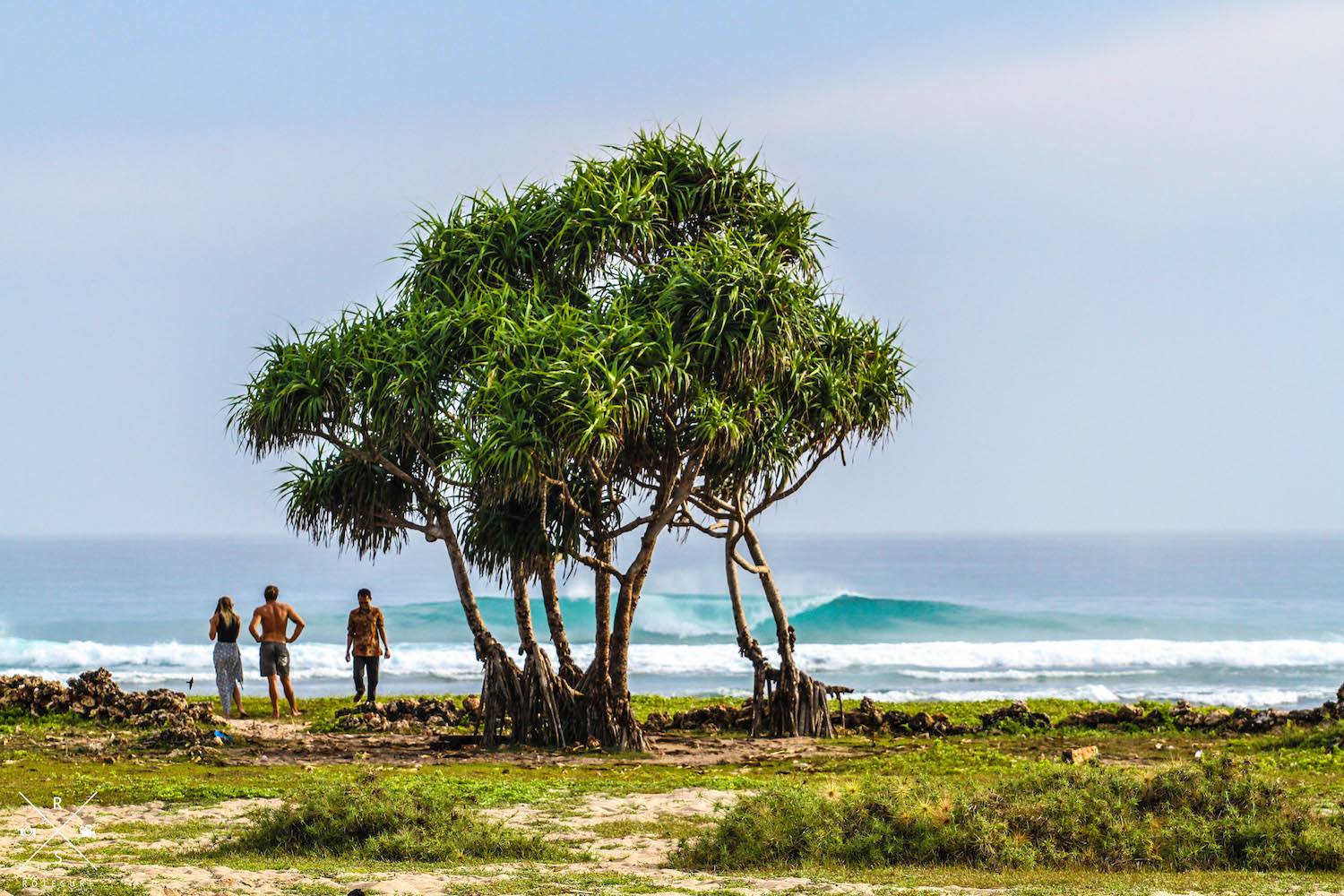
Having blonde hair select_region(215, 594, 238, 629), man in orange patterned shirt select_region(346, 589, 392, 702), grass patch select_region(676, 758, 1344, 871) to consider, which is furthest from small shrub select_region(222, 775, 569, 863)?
man in orange patterned shirt select_region(346, 589, 392, 702)

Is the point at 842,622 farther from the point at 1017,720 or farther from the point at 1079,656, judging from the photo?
the point at 1017,720

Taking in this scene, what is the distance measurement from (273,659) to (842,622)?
3349cm

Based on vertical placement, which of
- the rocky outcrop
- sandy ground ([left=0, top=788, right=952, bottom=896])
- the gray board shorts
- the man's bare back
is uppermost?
the man's bare back

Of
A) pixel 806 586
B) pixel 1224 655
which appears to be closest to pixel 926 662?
pixel 1224 655

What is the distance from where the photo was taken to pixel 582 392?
Result: 12.0 meters

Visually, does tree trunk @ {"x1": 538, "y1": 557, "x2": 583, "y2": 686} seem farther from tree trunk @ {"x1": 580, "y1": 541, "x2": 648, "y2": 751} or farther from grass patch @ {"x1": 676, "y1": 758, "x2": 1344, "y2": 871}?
grass patch @ {"x1": 676, "y1": 758, "x2": 1344, "y2": 871}

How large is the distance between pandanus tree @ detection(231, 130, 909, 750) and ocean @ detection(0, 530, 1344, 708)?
8.67ft

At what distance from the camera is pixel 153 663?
34250 mm

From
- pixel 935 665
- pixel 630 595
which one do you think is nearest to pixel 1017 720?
pixel 630 595

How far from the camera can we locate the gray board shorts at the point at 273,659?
53.1 feet

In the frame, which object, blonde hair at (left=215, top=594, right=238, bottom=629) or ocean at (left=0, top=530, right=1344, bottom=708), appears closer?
blonde hair at (left=215, top=594, right=238, bottom=629)

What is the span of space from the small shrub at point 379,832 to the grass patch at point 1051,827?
1.07 m

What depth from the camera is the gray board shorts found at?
1617 centimetres

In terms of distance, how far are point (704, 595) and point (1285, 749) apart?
141ft
